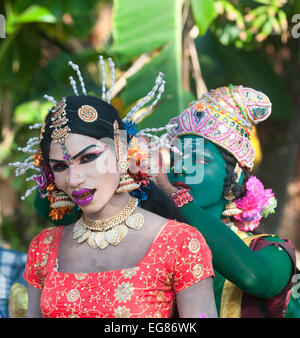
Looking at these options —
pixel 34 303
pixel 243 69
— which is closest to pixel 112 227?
pixel 34 303

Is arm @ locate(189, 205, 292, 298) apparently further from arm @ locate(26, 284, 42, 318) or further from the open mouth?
arm @ locate(26, 284, 42, 318)

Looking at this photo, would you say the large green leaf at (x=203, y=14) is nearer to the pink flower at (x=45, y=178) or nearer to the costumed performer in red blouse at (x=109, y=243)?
the costumed performer in red blouse at (x=109, y=243)

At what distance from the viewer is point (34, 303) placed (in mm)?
2602

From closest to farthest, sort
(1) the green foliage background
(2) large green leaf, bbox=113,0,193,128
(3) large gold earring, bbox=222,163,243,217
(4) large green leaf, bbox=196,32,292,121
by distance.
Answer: (3) large gold earring, bbox=222,163,243,217
(2) large green leaf, bbox=113,0,193,128
(1) the green foliage background
(4) large green leaf, bbox=196,32,292,121

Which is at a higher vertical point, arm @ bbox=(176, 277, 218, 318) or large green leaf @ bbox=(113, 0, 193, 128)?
large green leaf @ bbox=(113, 0, 193, 128)

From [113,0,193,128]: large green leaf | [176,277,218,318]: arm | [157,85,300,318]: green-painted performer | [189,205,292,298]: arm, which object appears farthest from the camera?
[113,0,193,128]: large green leaf

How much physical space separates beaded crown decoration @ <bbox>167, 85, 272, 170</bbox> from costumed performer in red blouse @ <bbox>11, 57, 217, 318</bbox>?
608 mm

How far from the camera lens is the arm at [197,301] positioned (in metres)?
2.26

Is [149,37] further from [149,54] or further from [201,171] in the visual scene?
[201,171]

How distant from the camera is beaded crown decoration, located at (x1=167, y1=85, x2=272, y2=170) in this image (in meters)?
3.04

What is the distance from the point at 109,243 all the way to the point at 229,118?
106 centimetres

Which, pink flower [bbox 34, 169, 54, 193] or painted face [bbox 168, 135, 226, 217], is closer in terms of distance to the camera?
pink flower [bbox 34, 169, 54, 193]

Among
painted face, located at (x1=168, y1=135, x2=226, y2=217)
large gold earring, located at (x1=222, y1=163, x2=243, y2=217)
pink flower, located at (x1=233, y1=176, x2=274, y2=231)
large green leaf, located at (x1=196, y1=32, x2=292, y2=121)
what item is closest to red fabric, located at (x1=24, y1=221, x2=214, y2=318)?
painted face, located at (x1=168, y1=135, x2=226, y2=217)
